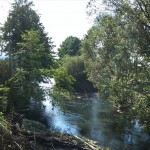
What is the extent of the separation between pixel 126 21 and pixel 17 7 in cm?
2378

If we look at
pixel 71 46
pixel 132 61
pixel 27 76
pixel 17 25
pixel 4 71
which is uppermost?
pixel 71 46

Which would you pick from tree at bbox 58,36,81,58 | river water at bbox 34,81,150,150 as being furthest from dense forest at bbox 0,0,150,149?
tree at bbox 58,36,81,58

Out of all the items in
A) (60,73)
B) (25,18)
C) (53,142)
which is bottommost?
(53,142)

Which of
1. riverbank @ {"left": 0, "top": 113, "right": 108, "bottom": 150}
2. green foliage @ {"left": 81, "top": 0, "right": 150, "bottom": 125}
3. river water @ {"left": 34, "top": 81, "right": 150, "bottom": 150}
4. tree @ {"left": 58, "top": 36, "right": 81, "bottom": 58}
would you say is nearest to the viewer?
riverbank @ {"left": 0, "top": 113, "right": 108, "bottom": 150}

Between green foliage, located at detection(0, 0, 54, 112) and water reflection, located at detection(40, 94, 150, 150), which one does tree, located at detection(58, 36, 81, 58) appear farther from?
green foliage, located at detection(0, 0, 54, 112)

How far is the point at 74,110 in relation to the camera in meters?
36.8

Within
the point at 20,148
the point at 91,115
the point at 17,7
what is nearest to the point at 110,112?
the point at 91,115

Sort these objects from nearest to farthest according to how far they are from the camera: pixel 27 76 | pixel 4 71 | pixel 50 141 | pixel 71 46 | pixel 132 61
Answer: pixel 50 141 → pixel 132 61 → pixel 27 76 → pixel 4 71 → pixel 71 46

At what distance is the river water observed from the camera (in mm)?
23209

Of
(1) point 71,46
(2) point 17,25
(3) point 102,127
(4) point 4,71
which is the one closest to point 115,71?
(3) point 102,127

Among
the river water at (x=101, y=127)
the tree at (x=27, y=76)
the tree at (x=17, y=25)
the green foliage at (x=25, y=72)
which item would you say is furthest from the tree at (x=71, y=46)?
the tree at (x=27, y=76)

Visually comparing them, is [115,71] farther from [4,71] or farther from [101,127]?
[4,71]

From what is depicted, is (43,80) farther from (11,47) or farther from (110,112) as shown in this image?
(11,47)

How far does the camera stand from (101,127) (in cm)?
2828
